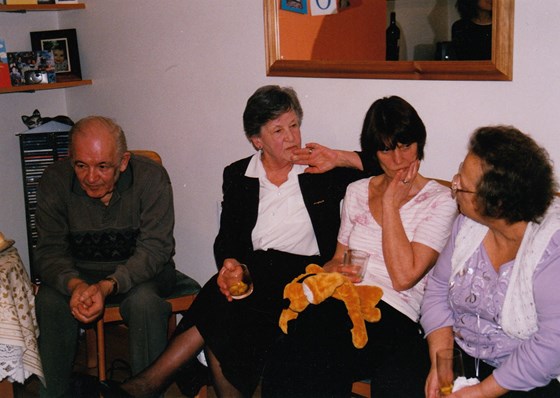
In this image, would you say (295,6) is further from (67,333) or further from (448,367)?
(448,367)

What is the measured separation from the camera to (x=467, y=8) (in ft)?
7.71

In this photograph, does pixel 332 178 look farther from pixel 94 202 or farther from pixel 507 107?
pixel 94 202

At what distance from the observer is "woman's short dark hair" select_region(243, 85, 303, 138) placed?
2.70 metres

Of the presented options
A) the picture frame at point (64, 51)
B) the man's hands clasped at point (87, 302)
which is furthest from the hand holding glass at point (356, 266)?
the picture frame at point (64, 51)

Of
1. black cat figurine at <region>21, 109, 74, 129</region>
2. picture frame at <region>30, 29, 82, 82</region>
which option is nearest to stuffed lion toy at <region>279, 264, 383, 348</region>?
black cat figurine at <region>21, 109, 74, 129</region>

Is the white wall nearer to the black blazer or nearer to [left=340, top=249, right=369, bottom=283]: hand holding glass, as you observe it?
the black blazer

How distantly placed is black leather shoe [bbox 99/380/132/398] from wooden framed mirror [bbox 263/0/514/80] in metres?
1.38

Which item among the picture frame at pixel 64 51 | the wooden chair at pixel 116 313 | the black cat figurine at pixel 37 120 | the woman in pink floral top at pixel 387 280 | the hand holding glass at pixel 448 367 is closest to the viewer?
the hand holding glass at pixel 448 367

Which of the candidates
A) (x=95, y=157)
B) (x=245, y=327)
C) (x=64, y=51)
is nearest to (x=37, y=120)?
(x=64, y=51)

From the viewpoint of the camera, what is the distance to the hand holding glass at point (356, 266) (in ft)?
7.43

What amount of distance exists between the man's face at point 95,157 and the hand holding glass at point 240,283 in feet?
2.29

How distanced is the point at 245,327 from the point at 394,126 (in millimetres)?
845

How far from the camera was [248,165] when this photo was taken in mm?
2834

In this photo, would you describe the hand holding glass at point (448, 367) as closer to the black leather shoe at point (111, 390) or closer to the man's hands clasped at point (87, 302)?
the black leather shoe at point (111, 390)
